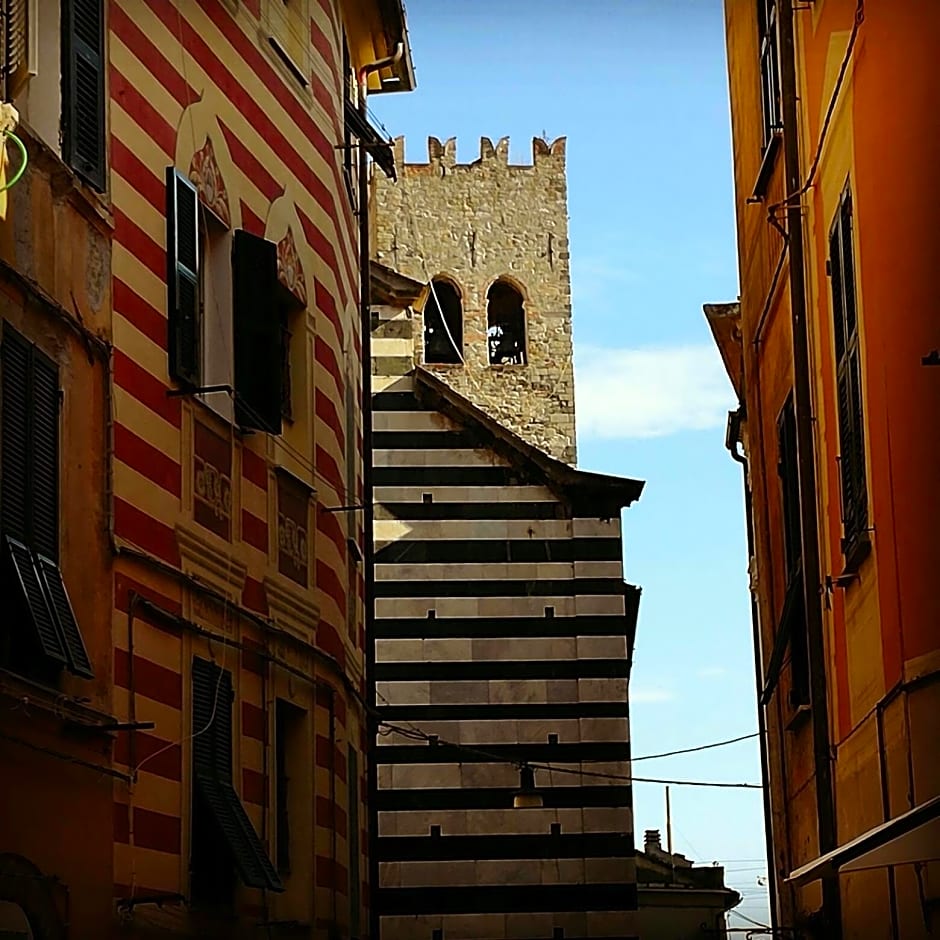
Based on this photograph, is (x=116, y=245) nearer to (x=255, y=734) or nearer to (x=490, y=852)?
(x=255, y=734)

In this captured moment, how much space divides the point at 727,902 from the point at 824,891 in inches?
843

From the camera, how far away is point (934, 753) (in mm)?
8953

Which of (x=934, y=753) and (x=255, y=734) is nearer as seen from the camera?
(x=934, y=753)

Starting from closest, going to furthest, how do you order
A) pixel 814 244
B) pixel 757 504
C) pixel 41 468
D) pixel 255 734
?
pixel 41 468, pixel 814 244, pixel 255 734, pixel 757 504

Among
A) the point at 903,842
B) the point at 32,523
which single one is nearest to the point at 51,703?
the point at 32,523

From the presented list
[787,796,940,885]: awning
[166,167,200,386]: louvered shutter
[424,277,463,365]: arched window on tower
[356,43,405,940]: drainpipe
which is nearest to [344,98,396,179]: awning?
[356,43,405,940]: drainpipe

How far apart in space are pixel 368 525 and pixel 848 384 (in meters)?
8.20

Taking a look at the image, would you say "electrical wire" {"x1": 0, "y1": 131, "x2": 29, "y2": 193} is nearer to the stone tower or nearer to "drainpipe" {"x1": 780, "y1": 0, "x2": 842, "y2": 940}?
"drainpipe" {"x1": 780, "y1": 0, "x2": 842, "y2": 940}

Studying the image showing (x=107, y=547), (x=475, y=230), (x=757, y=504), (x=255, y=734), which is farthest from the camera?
(x=475, y=230)

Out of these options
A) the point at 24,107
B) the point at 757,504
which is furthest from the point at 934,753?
the point at 757,504

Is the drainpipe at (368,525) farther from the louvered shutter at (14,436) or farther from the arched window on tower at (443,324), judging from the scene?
the arched window on tower at (443,324)

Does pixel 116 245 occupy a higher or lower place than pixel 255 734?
higher

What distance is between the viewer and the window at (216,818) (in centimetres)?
1269

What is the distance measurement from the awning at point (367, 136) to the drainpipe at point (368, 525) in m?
0.11
